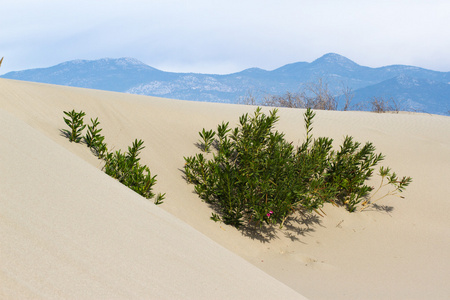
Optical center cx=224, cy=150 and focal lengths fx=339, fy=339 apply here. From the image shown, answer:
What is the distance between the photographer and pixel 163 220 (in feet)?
6.91

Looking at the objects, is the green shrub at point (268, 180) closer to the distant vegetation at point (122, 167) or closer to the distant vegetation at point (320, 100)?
the distant vegetation at point (122, 167)

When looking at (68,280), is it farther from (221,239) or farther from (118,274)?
(221,239)

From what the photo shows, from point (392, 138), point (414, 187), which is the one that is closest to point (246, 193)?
point (414, 187)

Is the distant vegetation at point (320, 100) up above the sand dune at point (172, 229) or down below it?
above

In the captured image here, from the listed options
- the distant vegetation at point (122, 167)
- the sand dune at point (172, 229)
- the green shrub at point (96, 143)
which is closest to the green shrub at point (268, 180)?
the sand dune at point (172, 229)

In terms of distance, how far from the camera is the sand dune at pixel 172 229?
1.21 m

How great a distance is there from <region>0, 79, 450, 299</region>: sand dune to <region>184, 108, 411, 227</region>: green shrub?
25 cm

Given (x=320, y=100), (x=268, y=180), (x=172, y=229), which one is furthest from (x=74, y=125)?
(x=320, y=100)

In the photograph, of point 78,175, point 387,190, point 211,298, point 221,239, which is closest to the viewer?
point 211,298

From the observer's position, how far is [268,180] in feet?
13.1

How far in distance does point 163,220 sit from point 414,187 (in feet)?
16.7

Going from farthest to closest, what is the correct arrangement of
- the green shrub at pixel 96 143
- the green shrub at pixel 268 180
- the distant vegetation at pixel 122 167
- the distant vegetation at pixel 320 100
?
the distant vegetation at pixel 320 100, the green shrub at pixel 96 143, the green shrub at pixel 268 180, the distant vegetation at pixel 122 167

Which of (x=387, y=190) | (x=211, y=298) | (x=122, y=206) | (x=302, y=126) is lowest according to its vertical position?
(x=211, y=298)

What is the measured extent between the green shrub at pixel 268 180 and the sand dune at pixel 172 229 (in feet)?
0.81
